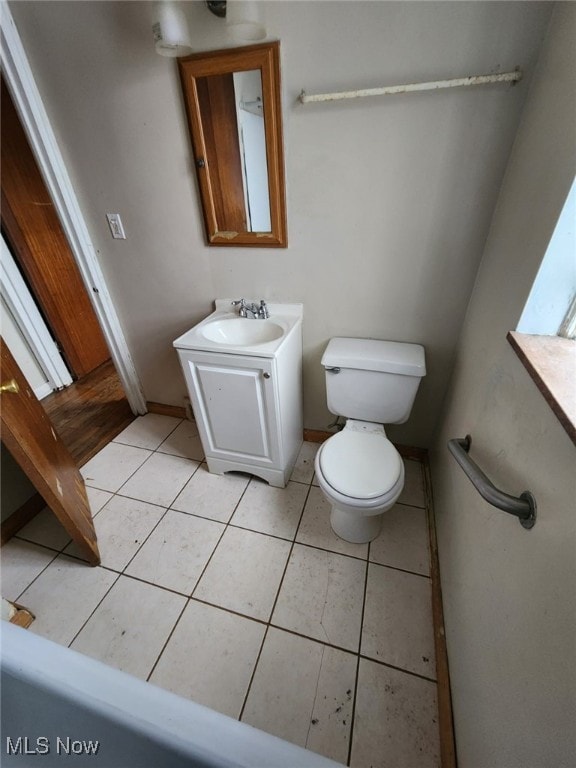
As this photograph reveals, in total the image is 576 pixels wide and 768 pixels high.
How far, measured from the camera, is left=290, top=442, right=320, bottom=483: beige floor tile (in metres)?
1.64

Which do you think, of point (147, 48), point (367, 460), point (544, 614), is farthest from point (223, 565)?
point (147, 48)

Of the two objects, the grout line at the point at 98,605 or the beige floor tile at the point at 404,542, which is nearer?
the grout line at the point at 98,605

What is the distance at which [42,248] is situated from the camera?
2131mm

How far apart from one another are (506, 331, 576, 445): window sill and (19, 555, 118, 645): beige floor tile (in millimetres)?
1561

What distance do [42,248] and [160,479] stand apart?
1.83 meters

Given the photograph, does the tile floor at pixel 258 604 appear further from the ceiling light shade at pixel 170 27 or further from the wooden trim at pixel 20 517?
the ceiling light shade at pixel 170 27

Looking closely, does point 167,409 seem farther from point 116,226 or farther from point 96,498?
point 116,226

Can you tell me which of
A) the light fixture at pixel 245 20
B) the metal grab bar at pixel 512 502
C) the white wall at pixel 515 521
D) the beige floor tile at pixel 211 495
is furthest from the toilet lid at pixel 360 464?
the light fixture at pixel 245 20

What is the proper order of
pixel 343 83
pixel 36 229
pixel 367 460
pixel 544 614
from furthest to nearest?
pixel 36 229 < pixel 367 460 < pixel 343 83 < pixel 544 614

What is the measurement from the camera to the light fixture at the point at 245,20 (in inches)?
35.5

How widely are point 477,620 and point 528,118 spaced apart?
1.41 meters

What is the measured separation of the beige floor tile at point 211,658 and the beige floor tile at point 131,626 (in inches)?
1.7

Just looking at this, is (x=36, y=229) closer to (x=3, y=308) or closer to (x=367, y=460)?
(x=3, y=308)

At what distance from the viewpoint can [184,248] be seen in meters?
1.50
